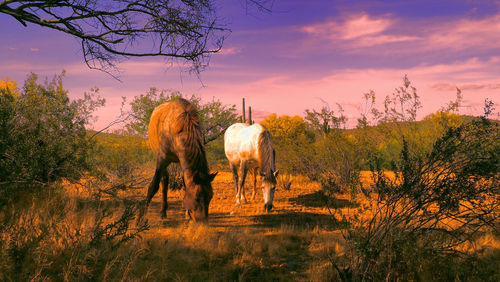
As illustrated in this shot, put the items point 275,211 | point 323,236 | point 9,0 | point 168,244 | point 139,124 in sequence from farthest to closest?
1. point 139,124
2. point 275,211
3. point 323,236
4. point 168,244
5. point 9,0

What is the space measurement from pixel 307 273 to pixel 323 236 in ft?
5.85

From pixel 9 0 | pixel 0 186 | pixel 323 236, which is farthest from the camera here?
pixel 323 236

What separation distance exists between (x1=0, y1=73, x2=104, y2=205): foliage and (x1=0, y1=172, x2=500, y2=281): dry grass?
851 millimetres

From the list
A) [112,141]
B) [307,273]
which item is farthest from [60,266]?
[112,141]

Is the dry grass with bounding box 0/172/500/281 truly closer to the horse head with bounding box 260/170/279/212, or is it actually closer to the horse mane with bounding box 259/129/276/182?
the horse head with bounding box 260/170/279/212

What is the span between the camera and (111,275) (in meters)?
3.44

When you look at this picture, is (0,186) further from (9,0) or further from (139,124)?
(139,124)

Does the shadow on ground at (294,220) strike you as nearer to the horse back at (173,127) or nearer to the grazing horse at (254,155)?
the grazing horse at (254,155)

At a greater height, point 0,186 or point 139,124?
point 139,124

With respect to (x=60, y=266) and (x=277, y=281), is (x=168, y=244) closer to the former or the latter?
(x=60, y=266)

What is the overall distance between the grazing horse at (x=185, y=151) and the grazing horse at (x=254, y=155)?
2.57 metres

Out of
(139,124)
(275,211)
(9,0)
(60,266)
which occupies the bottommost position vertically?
(275,211)

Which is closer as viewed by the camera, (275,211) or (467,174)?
(467,174)

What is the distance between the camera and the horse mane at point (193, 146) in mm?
5785
